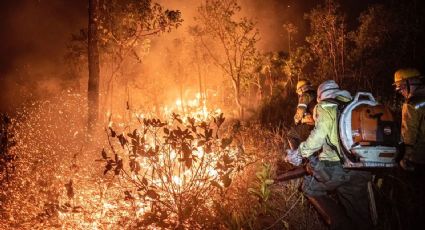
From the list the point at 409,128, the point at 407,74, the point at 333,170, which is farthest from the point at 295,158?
the point at 407,74

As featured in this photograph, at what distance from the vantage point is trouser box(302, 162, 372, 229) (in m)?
3.84

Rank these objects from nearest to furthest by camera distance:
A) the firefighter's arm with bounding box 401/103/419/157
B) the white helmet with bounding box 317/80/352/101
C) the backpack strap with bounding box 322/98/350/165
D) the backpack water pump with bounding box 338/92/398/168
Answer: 1. the backpack water pump with bounding box 338/92/398/168
2. the backpack strap with bounding box 322/98/350/165
3. the white helmet with bounding box 317/80/352/101
4. the firefighter's arm with bounding box 401/103/419/157

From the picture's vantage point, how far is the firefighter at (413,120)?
412 centimetres

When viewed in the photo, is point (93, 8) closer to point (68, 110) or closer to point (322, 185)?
point (68, 110)

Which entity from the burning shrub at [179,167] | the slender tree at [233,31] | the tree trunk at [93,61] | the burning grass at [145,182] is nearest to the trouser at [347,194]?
the burning grass at [145,182]

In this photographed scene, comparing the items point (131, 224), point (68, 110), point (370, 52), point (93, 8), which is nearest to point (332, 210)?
point (131, 224)

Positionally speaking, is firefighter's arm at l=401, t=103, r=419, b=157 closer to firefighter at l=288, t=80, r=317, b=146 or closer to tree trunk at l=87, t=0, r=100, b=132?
firefighter at l=288, t=80, r=317, b=146

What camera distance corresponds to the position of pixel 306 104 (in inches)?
252

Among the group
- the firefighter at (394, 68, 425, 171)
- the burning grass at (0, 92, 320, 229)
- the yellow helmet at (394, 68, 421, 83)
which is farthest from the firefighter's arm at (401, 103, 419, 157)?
the burning grass at (0, 92, 320, 229)

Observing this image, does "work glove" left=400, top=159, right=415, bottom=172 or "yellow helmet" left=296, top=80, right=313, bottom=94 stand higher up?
"yellow helmet" left=296, top=80, right=313, bottom=94

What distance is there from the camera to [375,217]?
399 cm

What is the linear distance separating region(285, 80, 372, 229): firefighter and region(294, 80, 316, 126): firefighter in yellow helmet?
7.48 feet

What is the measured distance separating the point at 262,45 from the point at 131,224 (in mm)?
25048

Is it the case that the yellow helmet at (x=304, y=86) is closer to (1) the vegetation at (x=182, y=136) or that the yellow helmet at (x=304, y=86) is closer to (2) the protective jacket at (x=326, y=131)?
(1) the vegetation at (x=182, y=136)
